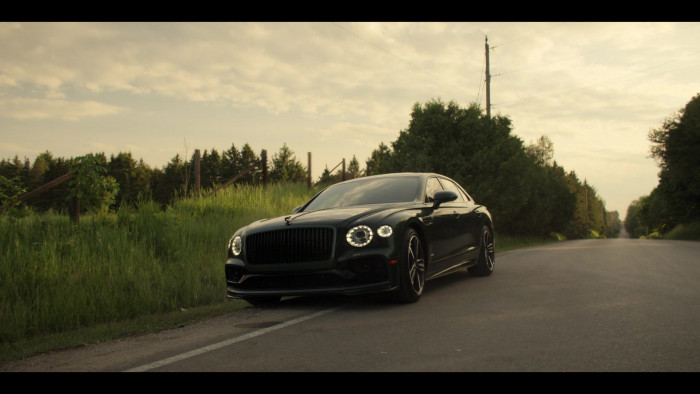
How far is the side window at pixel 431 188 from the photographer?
7591mm

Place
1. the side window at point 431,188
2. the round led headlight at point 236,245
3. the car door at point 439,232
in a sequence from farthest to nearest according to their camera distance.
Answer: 1. the side window at point 431,188
2. the car door at point 439,232
3. the round led headlight at point 236,245

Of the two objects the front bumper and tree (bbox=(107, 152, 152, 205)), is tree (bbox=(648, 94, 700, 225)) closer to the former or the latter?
the front bumper

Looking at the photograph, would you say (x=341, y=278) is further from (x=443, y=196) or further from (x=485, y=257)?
(x=485, y=257)

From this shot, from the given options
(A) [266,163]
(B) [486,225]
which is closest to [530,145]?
(A) [266,163]

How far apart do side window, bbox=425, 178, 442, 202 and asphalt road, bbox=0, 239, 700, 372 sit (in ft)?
Result: 4.11

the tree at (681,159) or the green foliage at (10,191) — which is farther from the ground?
the tree at (681,159)

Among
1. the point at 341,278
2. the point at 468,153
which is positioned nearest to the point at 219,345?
the point at 341,278

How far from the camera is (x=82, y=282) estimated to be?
290 inches

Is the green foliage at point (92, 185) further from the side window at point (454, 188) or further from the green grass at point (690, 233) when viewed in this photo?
the green grass at point (690, 233)

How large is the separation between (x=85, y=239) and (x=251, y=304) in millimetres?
3716

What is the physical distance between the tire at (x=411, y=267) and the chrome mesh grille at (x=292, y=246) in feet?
2.75

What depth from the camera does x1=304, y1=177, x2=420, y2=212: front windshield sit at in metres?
7.37

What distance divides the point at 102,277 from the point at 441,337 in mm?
4903

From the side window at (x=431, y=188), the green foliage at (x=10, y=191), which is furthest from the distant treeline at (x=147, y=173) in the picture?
the side window at (x=431, y=188)
